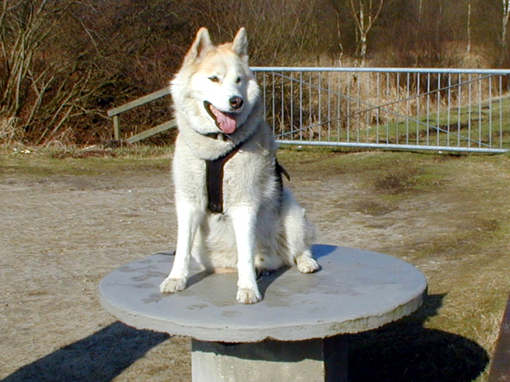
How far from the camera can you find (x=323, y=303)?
3.41 meters

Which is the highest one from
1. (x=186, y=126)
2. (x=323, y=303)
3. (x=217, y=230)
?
(x=186, y=126)

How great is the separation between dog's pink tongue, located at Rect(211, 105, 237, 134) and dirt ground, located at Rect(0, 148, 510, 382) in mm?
1588

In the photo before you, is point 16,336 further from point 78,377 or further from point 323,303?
point 323,303

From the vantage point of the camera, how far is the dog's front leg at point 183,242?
3572mm

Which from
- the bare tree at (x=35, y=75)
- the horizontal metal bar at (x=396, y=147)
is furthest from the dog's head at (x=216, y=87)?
the bare tree at (x=35, y=75)

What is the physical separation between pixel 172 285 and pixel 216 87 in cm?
99

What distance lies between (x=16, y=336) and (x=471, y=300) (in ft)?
10.0

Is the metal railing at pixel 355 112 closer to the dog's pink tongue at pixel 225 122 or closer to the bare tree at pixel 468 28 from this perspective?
the bare tree at pixel 468 28

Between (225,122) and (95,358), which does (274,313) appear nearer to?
(225,122)

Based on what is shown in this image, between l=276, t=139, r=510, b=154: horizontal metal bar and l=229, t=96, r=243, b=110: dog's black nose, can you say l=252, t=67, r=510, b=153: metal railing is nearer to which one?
l=276, t=139, r=510, b=154: horizontal metal bar

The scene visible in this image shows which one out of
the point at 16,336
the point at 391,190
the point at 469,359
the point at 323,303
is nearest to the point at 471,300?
the point at 469,359

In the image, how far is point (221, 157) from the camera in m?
3.55

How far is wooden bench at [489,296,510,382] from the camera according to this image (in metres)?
2.71

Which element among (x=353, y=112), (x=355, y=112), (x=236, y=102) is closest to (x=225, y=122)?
(x=236, y=102)
